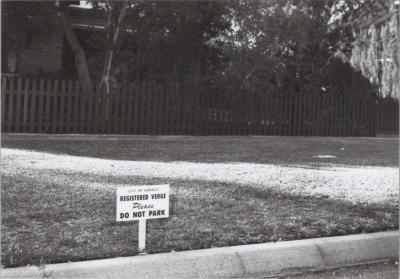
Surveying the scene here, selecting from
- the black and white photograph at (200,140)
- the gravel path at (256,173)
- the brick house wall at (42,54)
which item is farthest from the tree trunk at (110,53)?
the gravel path at (256,173)

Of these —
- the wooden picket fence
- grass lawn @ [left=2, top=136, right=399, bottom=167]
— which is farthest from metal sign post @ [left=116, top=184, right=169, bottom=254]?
the wooden picket fence

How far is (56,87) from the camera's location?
1284cm

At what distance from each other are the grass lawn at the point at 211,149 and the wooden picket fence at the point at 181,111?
89cm

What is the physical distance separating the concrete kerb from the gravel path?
1.56m

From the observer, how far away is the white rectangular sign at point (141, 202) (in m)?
4.11

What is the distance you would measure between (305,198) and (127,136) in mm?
7463

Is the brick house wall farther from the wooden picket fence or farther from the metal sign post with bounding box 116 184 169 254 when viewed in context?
the metal sign post with bounding box 116 184 169 254

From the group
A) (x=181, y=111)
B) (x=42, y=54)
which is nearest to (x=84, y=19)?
(x=42, y=54)

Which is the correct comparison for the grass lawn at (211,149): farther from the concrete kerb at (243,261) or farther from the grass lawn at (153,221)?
the concrete kerb at (243,261)

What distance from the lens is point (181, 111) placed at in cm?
1434

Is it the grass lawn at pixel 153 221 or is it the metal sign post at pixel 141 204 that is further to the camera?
the grass lawn at pixel 153 221

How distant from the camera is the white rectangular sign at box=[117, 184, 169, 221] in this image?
4.11m

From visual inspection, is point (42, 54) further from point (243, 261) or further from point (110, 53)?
point (243, 261)

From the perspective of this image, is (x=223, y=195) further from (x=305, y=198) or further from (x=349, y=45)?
(x=349, y=45)
